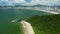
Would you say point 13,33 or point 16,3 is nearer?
point 13,33

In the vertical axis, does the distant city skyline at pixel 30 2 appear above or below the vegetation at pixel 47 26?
below

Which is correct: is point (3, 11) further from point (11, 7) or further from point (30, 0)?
point (30, 0)

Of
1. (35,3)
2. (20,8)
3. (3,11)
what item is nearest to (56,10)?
(35,3)

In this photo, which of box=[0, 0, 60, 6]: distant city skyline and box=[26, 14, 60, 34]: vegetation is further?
box=[0, 0, 60, 6]: distant city skyline

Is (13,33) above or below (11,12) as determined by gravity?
above

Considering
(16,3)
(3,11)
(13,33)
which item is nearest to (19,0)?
(16,3)

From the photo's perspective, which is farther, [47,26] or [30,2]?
[30,2]

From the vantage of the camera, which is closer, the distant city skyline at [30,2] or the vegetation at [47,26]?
the vegetation at [47,26]

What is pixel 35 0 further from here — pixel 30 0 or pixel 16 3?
pixel 16 3

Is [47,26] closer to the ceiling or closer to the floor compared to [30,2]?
closer to the ceiling
